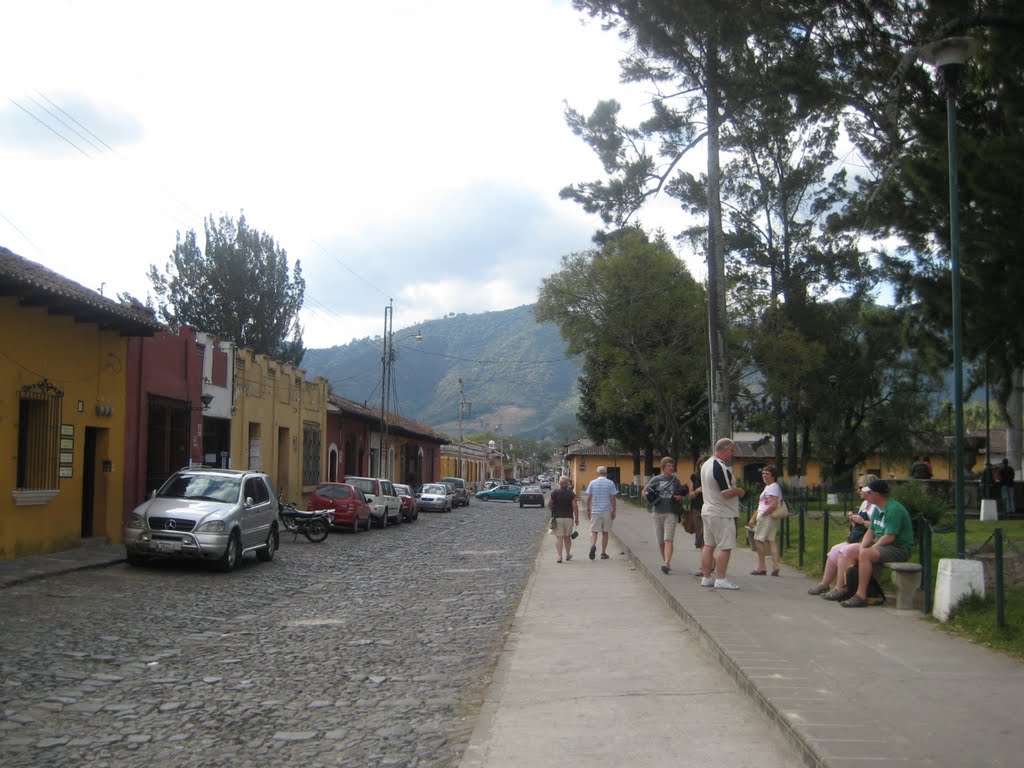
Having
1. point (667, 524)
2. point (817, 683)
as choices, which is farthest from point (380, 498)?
point (817, 683)

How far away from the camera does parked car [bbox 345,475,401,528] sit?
96.5ft

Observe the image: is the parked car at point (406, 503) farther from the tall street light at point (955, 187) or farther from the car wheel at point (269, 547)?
the tall street light at point (955, 187)

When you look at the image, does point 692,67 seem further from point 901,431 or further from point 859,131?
point 901,431

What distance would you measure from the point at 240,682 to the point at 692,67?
36.2ft

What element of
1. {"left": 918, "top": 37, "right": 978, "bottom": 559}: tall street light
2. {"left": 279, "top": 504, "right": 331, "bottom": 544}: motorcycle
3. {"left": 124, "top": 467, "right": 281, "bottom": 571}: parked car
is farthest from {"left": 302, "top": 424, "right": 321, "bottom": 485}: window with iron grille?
{"left": 918, "top": 37, "right": 978, "bottom": 559}: tall street light

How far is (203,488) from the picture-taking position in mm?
15555

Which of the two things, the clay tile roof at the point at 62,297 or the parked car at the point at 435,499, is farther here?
the parked car at the point at 435,499

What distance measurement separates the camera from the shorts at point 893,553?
966 cm

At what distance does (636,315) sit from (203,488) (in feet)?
70.8

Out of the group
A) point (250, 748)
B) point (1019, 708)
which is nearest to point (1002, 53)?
point (1019, 708)

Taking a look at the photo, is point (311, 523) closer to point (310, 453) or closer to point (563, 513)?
point (563, 513)

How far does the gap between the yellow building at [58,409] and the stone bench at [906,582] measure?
1186 centimetres

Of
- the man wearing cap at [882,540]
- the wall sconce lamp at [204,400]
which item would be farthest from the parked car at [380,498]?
the man wearing cap at [882,540]

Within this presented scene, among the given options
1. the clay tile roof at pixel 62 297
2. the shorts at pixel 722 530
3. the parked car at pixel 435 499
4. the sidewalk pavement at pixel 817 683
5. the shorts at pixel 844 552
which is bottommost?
the parked car at pixel 435 499
